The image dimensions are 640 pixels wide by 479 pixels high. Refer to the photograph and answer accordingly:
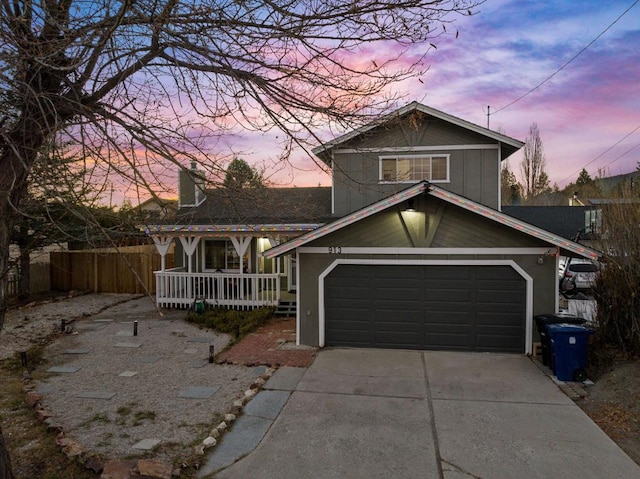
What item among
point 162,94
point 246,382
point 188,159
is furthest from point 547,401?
point 162,94

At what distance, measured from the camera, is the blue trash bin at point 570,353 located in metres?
7.27

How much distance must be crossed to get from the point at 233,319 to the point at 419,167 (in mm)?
7377

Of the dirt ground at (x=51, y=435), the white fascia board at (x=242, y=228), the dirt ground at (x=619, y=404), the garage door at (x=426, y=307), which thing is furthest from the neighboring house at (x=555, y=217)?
the dirt ground at (x=51, y=435)

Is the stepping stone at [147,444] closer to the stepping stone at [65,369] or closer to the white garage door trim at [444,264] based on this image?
the stepping stone at [65,369]

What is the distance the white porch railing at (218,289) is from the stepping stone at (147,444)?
836 centimetres

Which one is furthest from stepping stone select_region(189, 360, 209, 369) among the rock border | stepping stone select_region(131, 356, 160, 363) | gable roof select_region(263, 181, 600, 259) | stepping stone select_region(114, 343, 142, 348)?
gable roof select_region(263, 181, 600, 259)

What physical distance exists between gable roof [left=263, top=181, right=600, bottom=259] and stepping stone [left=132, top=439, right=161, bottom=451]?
16.2 feet

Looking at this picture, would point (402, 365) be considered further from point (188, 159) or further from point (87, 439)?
point (188, 159)

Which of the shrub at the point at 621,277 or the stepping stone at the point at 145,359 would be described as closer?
the shrub at the point at 621,277

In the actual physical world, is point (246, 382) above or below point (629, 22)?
below

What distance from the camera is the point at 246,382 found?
7.39 m

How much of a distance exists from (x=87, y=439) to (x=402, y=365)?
17.8 ft

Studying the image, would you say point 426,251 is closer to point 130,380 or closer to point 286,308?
point 286,308

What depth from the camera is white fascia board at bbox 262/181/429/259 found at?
8.74 m
